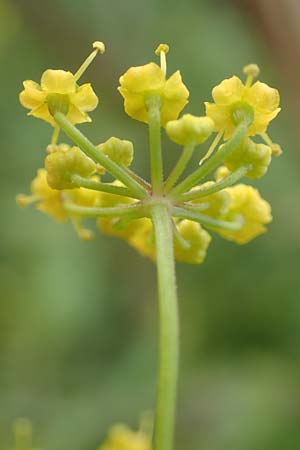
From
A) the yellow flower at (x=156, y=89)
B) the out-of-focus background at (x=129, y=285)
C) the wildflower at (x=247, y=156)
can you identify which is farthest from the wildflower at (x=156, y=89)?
the out-of-focus background at (x=129, y=285)

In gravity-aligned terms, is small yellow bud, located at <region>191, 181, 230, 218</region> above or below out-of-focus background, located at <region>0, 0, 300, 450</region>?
below

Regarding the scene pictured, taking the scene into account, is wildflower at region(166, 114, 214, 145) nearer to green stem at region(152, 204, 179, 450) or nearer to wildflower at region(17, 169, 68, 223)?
green stem at region(152, 204, 179, 450)

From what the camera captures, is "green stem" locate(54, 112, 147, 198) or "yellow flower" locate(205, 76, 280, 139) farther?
"yellow flower" locate(205, 76, 280, 139)

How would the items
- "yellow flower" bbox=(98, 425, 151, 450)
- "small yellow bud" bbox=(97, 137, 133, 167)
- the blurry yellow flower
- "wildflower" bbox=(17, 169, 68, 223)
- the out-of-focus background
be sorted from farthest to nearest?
the out-of-focus background
"yellow flower" bbox=(98, 425, 151, 450)
"wildflower" bbox=(17, 169, 68, 223)
the blurry yellow flower
"small yellow bud" bbox=(97, 137, 133, 167)

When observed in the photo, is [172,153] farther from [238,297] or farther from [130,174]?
[130,174]

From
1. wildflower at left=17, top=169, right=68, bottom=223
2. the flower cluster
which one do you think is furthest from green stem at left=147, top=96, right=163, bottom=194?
wildflower at left=17, top=169, right=68, bottom=223

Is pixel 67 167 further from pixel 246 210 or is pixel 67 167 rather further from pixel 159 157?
pixel 246 210

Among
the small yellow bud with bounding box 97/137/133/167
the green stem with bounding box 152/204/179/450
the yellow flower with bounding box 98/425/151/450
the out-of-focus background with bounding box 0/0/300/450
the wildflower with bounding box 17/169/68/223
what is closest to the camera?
the green stem with bounding box 152/204/179/450

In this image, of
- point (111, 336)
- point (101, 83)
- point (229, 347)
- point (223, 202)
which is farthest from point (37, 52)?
point (223, 202)
